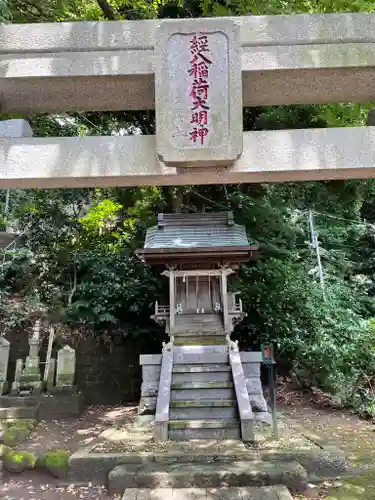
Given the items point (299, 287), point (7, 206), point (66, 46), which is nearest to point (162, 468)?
point (66, 46)

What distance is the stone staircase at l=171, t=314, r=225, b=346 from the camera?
9.48 m

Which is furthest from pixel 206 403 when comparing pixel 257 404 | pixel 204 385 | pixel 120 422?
pixel 120 422

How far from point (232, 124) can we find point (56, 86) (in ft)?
4.19

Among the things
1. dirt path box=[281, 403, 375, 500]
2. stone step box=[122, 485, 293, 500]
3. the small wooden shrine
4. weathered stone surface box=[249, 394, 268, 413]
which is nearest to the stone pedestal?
the small wooden shrine

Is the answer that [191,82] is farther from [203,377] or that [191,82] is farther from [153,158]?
[203,377]

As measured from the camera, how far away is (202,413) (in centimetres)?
728

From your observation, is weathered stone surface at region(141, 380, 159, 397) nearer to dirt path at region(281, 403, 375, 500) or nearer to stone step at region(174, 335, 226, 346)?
stone step at region(174, 335, 226, 346)

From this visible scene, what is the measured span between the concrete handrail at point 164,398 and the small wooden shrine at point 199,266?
3.47ft

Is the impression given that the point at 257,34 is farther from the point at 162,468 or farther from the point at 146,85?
the point at 162,468

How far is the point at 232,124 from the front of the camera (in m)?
2.61

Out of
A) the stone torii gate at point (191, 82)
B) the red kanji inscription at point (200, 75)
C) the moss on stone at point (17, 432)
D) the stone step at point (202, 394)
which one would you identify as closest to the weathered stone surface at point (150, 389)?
the stone step at point (202, 394)

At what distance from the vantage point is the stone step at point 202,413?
7.22 metres

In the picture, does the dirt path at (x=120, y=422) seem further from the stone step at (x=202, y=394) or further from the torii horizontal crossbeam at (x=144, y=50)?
the torii horizontal crossbeam at (x=144, y=50)

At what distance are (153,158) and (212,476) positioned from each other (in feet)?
13.2
